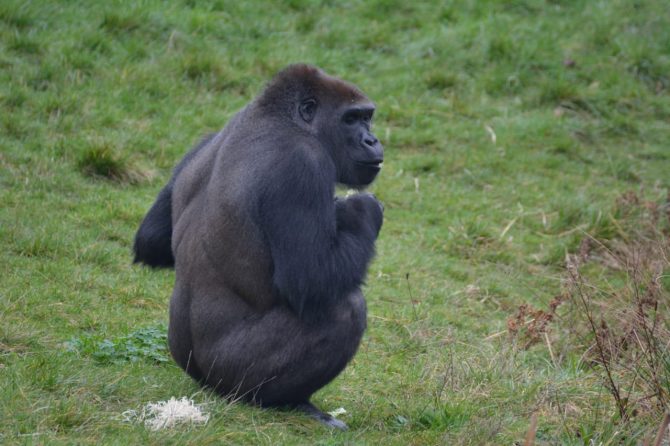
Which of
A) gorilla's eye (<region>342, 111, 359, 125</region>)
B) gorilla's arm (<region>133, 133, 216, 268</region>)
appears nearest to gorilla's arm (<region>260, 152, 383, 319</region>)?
gorilla's eye (<region>342, 111, 359, 125</region>)

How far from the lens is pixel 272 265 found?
13.8ft

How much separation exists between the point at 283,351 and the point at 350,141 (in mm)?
1095

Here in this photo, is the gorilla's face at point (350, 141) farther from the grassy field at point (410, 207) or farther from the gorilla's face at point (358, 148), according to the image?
the grassy field at point (410, 207)

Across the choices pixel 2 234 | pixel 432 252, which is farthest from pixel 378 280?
pixel 2 234

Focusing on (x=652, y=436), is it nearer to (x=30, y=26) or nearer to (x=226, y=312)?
(x=226, y=312)

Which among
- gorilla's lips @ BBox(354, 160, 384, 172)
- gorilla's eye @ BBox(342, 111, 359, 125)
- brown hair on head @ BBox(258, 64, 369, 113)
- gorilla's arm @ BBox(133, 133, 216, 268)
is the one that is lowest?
gorilla's arm @ BBox(133, 133, 216, 268)

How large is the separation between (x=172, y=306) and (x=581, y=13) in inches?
312

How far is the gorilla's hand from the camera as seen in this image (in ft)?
14.3

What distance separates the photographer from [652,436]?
3.98 meters

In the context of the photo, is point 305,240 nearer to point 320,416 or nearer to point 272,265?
point 272,265

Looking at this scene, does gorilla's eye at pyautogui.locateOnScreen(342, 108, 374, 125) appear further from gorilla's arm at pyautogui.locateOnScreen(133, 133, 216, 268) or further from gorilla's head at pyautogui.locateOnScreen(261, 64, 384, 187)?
gorilla's arm at pyautogui.locateOnScreen(133, 133, 216, 268)

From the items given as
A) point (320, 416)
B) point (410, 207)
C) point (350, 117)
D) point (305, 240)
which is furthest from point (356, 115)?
point (410, 207)

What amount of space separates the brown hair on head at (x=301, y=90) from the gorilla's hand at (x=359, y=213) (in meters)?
0.49

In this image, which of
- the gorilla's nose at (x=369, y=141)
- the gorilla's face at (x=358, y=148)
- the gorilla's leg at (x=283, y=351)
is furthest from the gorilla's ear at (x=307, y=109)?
the gorilla's leg at (x=283, y=351)
